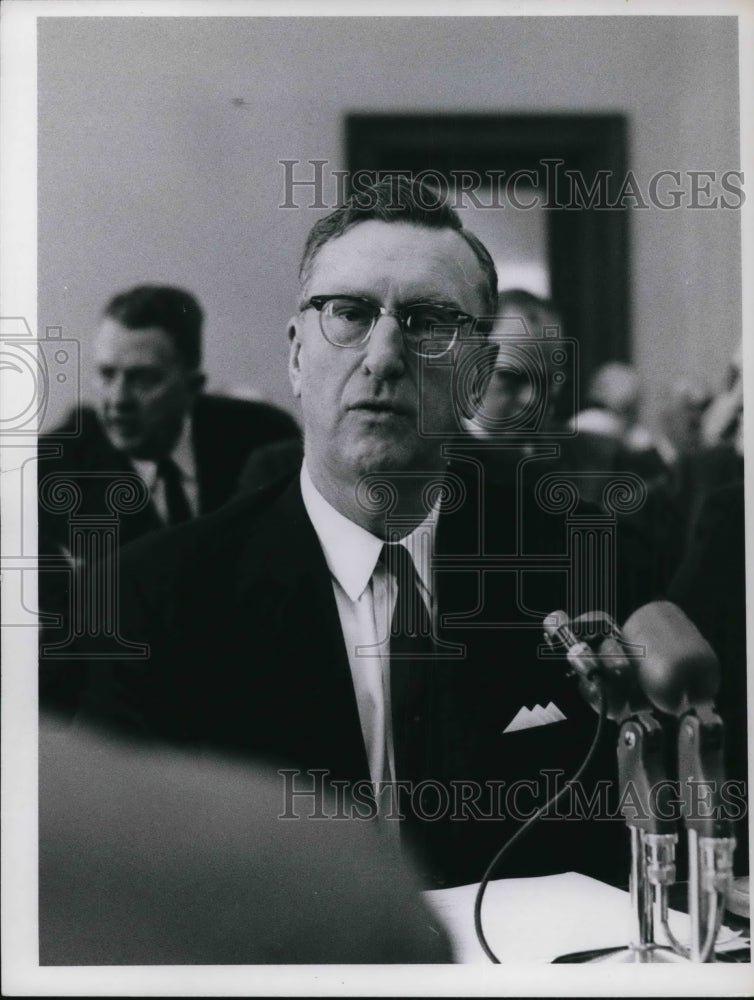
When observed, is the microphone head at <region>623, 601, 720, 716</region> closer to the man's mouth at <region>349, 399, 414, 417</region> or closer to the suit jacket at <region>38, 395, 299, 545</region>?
the man's mouth at <region>349, 399, 414, 417</region>

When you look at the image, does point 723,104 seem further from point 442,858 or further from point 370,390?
point 442,858

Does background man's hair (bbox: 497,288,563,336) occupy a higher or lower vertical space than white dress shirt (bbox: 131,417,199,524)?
higher

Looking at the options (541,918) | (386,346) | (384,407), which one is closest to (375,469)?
(384,407)

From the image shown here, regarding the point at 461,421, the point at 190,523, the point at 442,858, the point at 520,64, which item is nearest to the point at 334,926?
the point at 442,858

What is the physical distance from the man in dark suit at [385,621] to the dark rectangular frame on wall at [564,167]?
10 centimetres

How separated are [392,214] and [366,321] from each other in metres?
0.23

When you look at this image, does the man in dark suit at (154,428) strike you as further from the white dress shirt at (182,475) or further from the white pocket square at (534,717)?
the white pocket square at (534,717)

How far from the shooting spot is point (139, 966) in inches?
89.5

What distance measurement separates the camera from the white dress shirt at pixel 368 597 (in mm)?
2223

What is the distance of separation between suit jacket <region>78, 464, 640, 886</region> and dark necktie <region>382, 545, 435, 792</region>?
0.02m

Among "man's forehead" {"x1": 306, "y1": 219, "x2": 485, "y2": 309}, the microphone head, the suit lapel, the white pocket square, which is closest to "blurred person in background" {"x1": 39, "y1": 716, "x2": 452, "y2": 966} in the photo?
the suit lapel

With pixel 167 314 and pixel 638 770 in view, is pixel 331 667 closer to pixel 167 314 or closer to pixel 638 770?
pixel 638 770

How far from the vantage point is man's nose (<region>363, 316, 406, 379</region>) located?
218 centimetres

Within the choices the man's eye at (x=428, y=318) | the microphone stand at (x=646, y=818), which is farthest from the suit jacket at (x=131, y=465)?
the microphone stand at (x=646, y=818)
